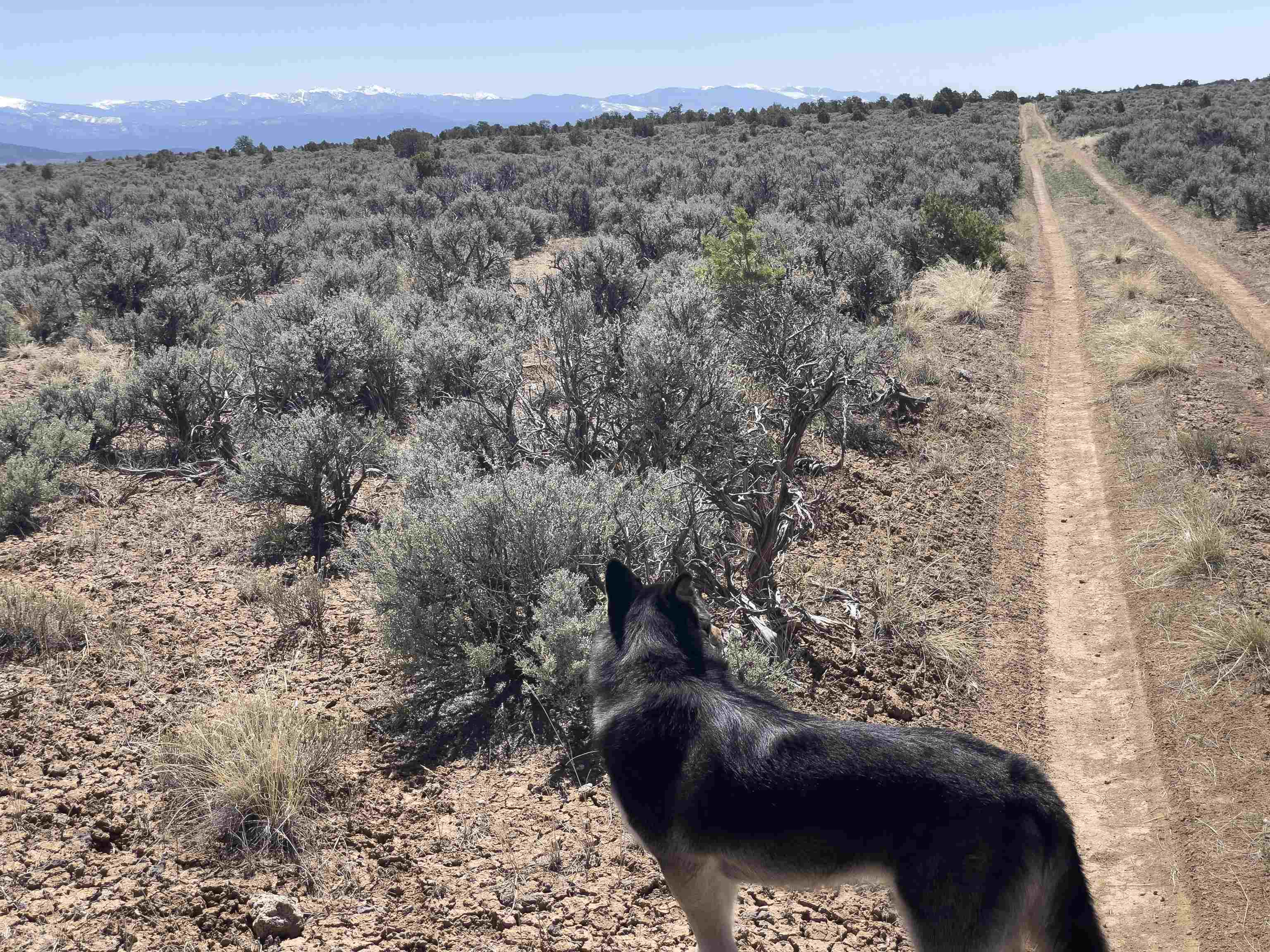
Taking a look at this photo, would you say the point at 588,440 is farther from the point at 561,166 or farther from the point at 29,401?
the point at 561,166

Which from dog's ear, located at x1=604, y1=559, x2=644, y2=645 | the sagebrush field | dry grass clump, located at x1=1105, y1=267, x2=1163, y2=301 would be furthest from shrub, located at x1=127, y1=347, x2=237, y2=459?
dry grass clump, located at x1=1105, y1=267, x2=1163, y2=301

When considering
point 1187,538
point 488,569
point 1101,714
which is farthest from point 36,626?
point 1187,538

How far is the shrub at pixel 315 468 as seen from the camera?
700 centimetres

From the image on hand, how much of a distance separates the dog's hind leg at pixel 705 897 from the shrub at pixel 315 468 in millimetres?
5010

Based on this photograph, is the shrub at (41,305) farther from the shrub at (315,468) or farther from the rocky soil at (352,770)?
the shrub at (315,468)

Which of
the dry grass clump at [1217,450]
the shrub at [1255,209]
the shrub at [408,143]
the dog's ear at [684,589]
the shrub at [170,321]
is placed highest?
the shrub at [408,143]

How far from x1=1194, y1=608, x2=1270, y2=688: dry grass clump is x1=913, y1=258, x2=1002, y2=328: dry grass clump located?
32.1ft

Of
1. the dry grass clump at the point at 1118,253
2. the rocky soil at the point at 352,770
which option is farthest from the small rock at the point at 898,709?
the dry grass clump at the point at 1118,253

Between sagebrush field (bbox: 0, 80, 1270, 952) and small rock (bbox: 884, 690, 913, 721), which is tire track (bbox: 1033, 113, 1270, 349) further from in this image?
small rock (bbox: 884, 690, 913, 721)

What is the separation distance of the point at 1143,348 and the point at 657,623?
462 inches

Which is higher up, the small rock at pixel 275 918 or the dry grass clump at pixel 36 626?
the dry grass clump at pixel 36 626

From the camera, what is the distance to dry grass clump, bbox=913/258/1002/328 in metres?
14.1

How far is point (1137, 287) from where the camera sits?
15.1 metres

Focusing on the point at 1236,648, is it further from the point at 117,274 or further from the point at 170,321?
the point at 117,274
